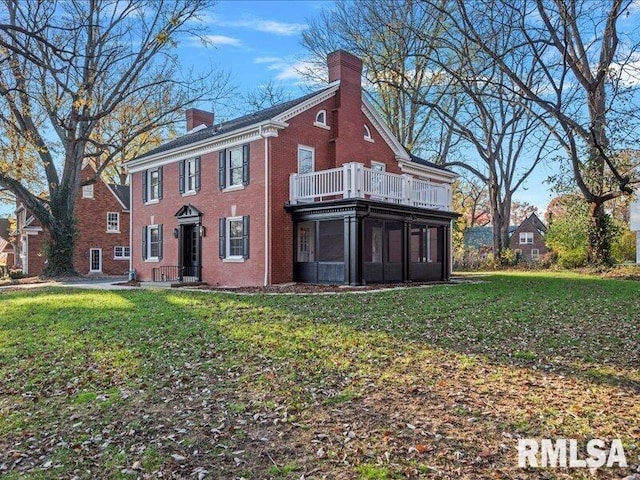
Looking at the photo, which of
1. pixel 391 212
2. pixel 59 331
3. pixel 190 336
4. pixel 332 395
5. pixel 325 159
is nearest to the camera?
pixel 332 395

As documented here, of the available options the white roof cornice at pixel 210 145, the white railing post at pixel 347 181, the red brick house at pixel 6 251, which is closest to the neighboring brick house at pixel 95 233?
the red brick house at pixel 6 251

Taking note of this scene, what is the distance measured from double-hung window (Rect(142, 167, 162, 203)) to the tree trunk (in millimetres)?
19006

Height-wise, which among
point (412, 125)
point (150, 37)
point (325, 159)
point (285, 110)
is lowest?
point (325, 159)

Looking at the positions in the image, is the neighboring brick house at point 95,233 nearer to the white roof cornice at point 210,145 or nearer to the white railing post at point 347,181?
the white roof cornice at point 210,145

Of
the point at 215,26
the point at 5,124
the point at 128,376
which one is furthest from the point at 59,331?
the point at 5,124

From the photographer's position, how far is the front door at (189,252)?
2014 centimetres

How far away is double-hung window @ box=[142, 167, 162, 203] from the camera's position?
72.2 feet

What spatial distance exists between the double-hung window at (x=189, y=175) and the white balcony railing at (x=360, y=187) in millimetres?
4527

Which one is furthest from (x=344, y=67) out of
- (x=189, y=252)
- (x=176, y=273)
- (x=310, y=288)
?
(x=176, y=273)

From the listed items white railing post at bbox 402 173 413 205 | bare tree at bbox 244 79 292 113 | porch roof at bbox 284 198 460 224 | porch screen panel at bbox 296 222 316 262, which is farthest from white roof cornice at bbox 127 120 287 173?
bare tree at bbox 244 79 292 113

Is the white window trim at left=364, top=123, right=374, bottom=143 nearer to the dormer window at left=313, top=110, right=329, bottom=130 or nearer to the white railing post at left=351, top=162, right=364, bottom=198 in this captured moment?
the dormer window at left=313, top=110, right=329, bottom=130

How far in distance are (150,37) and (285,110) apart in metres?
9.42

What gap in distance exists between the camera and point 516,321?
8961 mm

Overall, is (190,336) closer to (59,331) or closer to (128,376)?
(128,376)
